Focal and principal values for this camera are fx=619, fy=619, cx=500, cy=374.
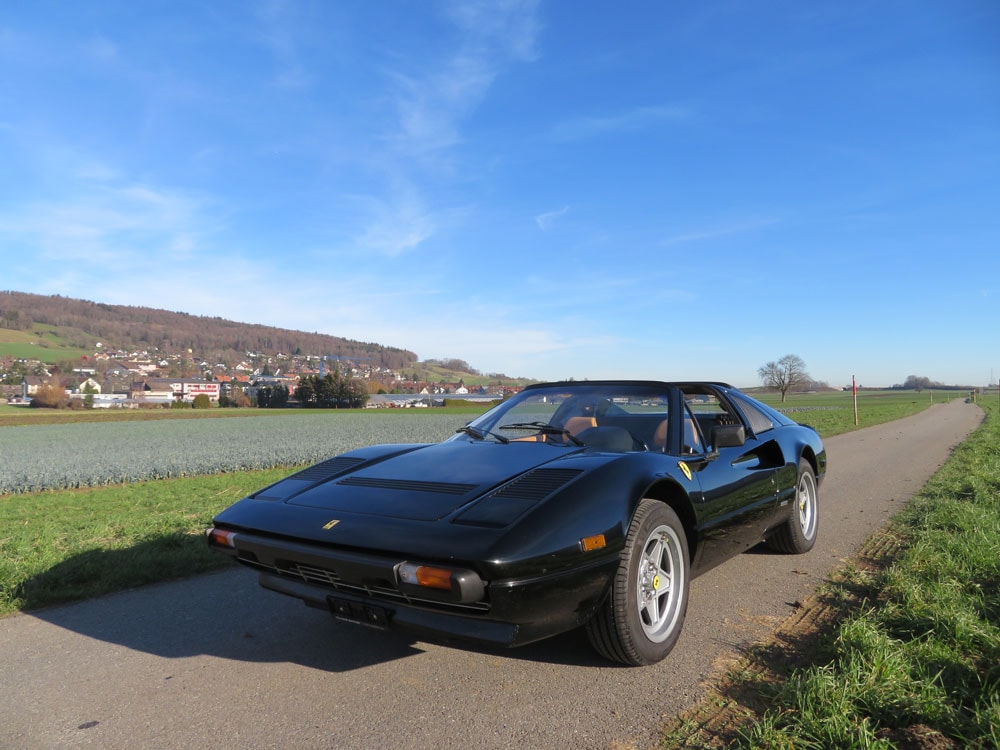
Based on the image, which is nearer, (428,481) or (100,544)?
(428,481)

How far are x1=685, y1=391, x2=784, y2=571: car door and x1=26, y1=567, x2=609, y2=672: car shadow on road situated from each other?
89 cm

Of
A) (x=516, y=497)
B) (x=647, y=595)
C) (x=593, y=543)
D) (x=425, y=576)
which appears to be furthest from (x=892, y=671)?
(x=425, y=576)

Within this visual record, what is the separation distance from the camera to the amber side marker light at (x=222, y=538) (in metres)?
2.77

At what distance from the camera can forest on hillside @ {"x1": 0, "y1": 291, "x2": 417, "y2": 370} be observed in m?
129

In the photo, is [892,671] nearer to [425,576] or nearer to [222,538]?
[425,576]

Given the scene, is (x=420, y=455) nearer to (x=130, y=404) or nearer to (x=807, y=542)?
(x=807, y=542)

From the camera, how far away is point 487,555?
211 cm

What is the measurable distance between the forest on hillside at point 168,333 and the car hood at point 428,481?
133 metres

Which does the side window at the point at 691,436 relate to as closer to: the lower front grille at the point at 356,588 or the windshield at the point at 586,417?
the windshield at the point at 586,417

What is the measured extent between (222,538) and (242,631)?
2.13ft

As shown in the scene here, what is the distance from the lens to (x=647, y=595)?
2773mm

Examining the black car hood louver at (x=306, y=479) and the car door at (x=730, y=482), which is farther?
the car door at (x=730, y=482)

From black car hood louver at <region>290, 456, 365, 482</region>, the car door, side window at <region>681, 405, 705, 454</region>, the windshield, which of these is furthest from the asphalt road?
the windshield

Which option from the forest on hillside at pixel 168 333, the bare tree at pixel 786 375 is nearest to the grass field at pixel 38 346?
the forest on hillside at pixel 168 333
